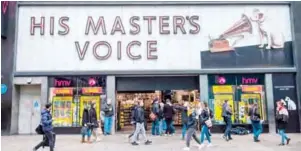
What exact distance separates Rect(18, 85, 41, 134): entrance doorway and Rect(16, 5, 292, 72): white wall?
1.22 meters

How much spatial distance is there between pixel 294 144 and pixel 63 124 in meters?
10.8

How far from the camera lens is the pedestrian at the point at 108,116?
51.8ft

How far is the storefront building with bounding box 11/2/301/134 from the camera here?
16703mm

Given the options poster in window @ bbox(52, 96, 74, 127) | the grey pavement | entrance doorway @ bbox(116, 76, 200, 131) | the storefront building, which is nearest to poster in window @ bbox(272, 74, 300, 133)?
the storefront building

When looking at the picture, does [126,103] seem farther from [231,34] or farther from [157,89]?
[231,34]

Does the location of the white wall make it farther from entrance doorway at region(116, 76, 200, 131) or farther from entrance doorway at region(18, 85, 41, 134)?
entrance doorway at region(18, 85, 41, 134)

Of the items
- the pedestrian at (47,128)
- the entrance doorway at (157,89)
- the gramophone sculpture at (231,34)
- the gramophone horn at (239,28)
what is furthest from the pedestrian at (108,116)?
the gramophone horn at (239,28)

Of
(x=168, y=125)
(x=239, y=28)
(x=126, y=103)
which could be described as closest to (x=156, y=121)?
(x=168, y=125)

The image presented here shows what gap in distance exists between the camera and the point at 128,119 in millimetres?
17797

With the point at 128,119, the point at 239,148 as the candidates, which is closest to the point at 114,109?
the point at 128,119

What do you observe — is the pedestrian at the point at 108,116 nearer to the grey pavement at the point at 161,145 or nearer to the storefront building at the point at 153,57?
the storefront building at the point at 153,57

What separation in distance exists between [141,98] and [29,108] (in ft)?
19.5

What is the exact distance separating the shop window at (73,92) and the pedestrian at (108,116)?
113 cm

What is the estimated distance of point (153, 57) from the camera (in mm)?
16953
